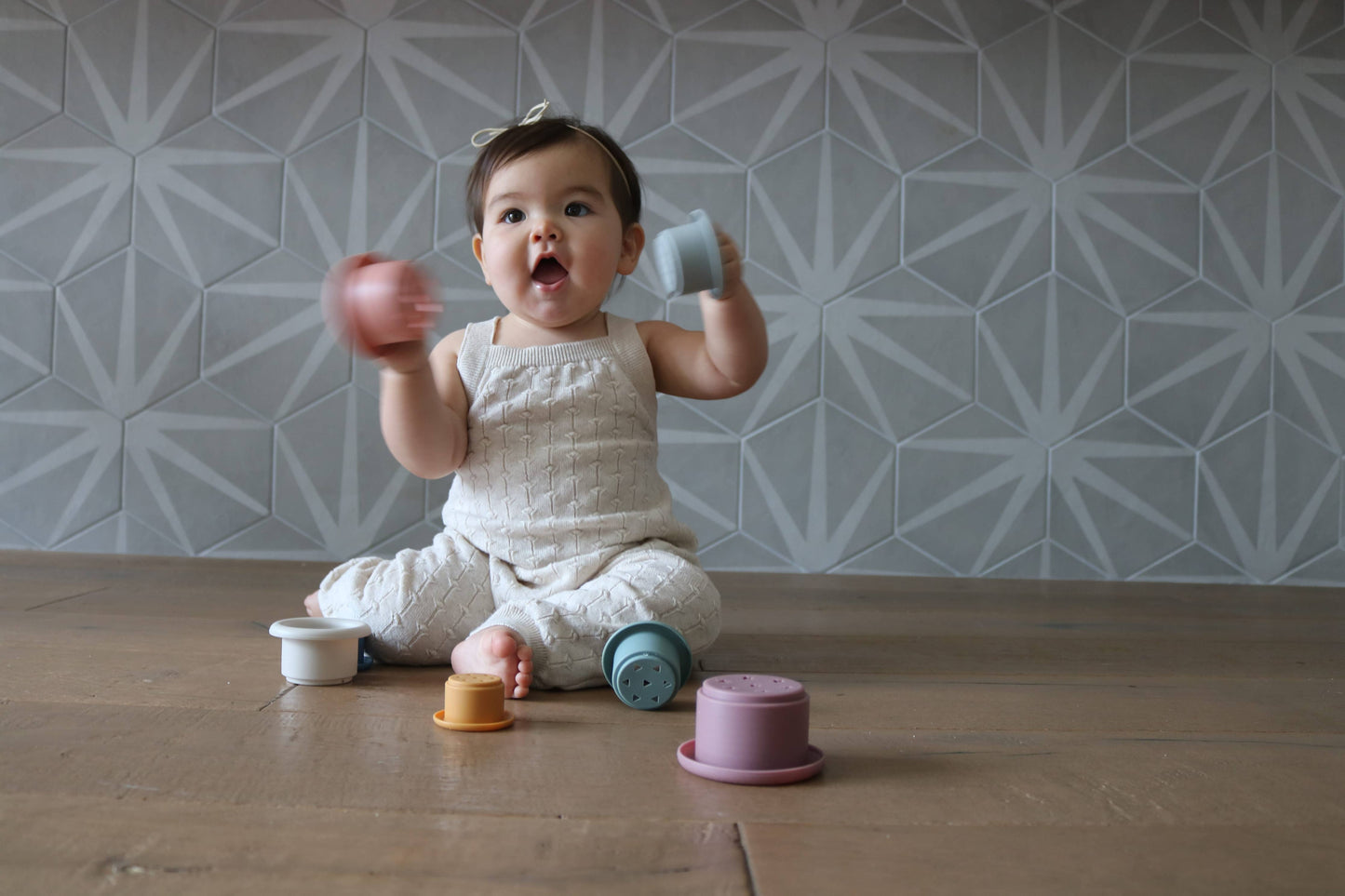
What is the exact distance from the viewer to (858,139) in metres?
1.80

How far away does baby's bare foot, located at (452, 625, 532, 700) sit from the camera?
0.85 meters

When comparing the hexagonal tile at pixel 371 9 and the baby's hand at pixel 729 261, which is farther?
the hexagonal tile at pixel 371 9

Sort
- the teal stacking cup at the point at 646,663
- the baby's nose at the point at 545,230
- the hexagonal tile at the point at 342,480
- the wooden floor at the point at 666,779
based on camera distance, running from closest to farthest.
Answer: the wooden floor at the point at 666,779 → the teal stacking cup at the point at 646,663 → the baby's nose at the point at 545,230 → the hexagonal tile at the point at 342,480

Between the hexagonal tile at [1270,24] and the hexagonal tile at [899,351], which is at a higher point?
the hexagonal tile at [1270,24]

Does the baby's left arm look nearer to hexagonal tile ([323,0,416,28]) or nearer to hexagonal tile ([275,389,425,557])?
hexagonal tile ([275,389,425,557])

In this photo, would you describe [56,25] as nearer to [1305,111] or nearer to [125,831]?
[125,831]

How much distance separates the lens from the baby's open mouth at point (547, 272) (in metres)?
1.04

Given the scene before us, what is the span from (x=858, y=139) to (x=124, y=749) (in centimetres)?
148

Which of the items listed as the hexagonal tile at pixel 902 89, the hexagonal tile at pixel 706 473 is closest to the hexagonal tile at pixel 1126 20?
the hexagonal tile at pixel 902 89

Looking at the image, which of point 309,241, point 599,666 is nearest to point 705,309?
point 599,666

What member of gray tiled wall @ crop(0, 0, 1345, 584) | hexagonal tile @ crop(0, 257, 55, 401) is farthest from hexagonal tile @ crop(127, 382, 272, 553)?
hexagonal tile @ crop(0, 257, 55, 401)

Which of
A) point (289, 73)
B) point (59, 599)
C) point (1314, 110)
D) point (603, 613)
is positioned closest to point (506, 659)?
point (603, 613)

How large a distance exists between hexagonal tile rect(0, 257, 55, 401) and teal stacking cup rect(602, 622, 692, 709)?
138cm

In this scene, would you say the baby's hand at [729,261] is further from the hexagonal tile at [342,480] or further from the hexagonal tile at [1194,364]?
the hexagonal tile at [1194,364]
